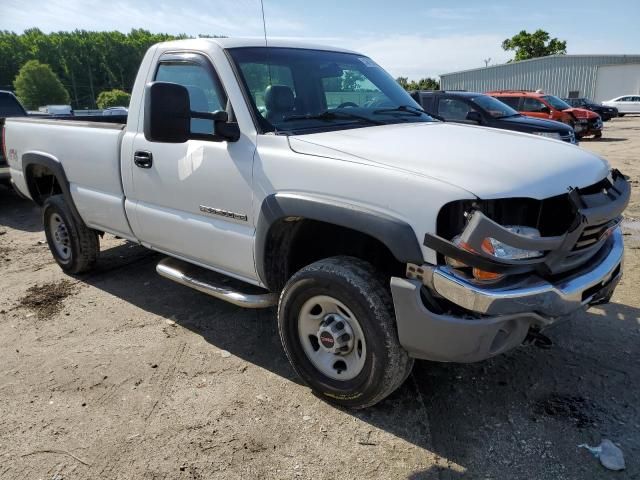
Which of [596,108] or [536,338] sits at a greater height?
[536,338]

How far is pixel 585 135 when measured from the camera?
60.8 feet

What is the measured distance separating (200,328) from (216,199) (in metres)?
1.27

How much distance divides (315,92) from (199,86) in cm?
78

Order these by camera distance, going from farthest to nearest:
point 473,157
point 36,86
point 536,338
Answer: point 36,86, point 536,338, point 473,157

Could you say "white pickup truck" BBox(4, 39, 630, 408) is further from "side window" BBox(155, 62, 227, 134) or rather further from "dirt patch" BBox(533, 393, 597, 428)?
"dirt patch" BBox(533, 393, 597, 428)

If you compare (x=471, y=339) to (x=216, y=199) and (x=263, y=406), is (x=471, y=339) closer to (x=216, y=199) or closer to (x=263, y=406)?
(x=263, y=406)

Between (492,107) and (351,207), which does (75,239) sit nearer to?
(351,207)

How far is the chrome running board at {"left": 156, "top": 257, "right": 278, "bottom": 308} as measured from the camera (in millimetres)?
3223

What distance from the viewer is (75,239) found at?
4910 millimetres

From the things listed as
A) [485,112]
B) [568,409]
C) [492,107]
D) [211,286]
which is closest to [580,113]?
[492,107]

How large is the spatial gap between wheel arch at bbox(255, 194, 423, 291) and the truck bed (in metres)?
1.61

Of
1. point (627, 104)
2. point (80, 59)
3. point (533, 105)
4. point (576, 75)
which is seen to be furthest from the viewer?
point (80, 59)

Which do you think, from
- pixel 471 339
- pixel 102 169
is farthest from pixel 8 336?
pixel 471 339

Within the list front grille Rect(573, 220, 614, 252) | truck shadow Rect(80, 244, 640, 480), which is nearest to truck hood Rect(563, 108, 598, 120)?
truck shadow Rect(80, 244, 640, 480)
